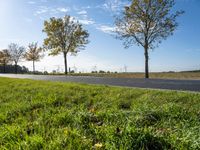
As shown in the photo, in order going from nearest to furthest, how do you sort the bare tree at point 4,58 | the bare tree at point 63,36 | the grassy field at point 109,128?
the grassy field at point 109,128
the bare tree at point 63,36
the bare tree at point 4,58

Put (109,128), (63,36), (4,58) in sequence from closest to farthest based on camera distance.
Answer: (109,128), (63,36), (4,58)

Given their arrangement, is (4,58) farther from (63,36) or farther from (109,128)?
(109,128)

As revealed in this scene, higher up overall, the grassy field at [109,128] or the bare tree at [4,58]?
the bare tree at [4,58]

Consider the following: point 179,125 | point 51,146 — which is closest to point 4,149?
point 51,146

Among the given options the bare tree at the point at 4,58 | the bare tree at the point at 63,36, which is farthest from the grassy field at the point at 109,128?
the bare tree at the point at 4,58

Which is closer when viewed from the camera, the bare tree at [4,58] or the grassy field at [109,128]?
the grassy field at [109,128]

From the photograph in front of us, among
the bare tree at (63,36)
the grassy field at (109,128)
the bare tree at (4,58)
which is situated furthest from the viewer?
the bare tree at (4,58)

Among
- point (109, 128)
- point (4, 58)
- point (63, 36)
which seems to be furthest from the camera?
point (4, 58)

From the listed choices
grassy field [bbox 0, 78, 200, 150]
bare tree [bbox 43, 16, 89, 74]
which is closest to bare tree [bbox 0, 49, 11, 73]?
bare tree [bbox 43, 16, 89, 74]

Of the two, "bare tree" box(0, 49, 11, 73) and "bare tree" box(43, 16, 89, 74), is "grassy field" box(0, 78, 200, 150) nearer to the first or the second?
"bare tree" box(43, 16, 89, 74)

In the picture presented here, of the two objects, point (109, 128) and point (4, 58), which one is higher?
point (4, 58)

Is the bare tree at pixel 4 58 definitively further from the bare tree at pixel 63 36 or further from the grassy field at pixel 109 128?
the grassy field at pixel 109 128

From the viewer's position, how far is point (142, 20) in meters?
30.5

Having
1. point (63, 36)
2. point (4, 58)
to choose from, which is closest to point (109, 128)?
point (63, 36)
